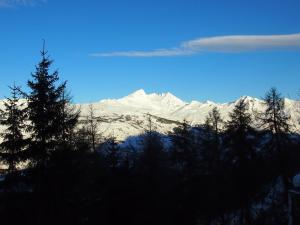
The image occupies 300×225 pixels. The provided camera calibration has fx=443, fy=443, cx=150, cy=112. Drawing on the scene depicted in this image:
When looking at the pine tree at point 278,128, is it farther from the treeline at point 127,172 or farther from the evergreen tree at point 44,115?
the evergreen tree at point 44,115

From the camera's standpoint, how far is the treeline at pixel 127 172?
2689cm

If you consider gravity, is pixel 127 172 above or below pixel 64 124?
below

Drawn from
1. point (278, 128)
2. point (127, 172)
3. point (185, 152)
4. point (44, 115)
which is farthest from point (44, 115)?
point (278, 128)

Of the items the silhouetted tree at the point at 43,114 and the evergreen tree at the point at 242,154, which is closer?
the silhouetted tree at the point at 43,114

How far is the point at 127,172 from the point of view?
28375 millimetres

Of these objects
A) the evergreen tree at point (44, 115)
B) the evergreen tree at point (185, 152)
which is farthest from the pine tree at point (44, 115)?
the evergreen tree at point (185, 152)

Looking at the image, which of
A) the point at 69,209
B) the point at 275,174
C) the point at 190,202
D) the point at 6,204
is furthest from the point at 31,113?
the point at 275,174

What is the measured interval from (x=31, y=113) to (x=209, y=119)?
88.0 ft

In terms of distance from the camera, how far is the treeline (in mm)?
26891

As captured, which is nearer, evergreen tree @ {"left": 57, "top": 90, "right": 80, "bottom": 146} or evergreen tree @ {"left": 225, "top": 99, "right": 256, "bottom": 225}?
evergreen tree @ {"left": 57, "top": 90, "right": 80, "bottom": 146}

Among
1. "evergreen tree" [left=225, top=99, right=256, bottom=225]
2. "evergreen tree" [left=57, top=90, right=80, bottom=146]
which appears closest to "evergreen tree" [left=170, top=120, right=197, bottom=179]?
"evergreen tree" [left=225, top=99, right=256, bottom=225]

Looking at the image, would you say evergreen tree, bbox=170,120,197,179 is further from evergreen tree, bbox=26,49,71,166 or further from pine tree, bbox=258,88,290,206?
evergreen tree, bbox=26,49,71,166

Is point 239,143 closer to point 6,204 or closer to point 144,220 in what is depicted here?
point 144,220

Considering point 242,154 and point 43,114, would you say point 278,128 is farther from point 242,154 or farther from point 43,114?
point 43,114
